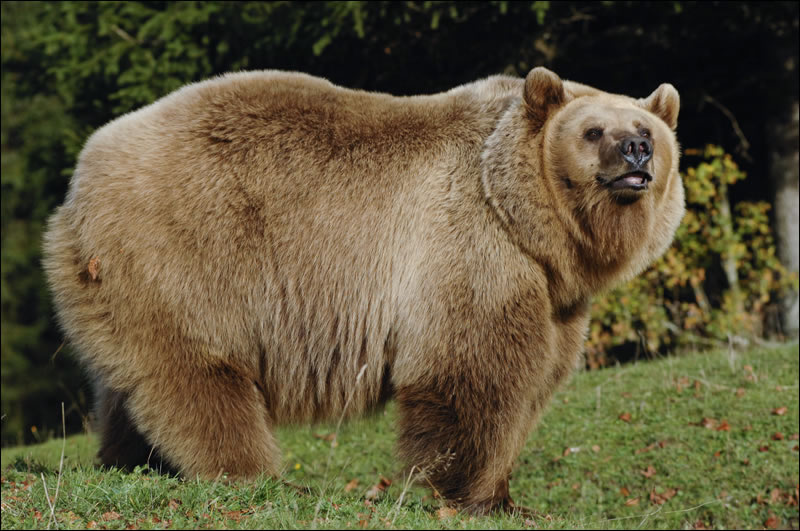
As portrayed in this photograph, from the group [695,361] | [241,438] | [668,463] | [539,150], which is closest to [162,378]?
[241,438]

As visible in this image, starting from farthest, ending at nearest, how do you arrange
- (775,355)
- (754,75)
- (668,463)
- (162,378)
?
(754,75) → (775,355) → (668,463) → (162,378)

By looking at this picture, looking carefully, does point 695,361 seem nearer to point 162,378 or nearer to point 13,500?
point 162,378

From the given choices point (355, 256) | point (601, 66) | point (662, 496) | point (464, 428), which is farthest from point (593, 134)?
point (601, 66)

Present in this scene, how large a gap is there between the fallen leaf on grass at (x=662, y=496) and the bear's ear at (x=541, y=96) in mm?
3643

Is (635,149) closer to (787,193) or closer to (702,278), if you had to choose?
(787,193)

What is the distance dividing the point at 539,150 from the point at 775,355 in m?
6.08

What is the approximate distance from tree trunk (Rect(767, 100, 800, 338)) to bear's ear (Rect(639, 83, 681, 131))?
24.9 feet

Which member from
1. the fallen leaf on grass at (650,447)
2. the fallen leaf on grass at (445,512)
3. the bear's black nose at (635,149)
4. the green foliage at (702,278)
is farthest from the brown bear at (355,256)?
the green foliage at (702,278)

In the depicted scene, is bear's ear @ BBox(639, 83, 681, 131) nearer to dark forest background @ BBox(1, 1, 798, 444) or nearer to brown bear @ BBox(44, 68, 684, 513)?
brown bear @ BBox(44, 68, 684, 513)

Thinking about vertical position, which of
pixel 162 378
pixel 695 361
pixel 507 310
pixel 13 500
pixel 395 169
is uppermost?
pixel 395 169

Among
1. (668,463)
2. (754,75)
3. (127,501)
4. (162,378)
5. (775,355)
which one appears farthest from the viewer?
(754,75)

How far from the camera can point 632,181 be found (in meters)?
4.62

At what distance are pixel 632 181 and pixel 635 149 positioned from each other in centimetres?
17

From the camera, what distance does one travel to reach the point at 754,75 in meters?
12.0
